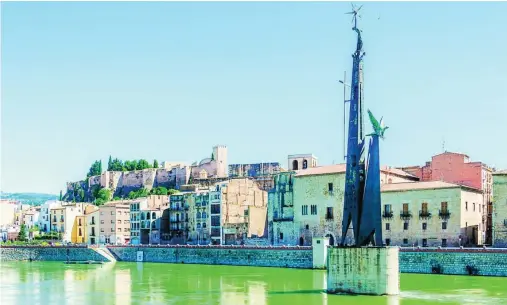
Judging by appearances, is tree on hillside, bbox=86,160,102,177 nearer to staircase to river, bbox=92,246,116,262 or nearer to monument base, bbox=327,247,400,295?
staircase to river, bbox=92,246,116,262

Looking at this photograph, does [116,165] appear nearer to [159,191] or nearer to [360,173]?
[159,191]

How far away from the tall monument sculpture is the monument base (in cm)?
84

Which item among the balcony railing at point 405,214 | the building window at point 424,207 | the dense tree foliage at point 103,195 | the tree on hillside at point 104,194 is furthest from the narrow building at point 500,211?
the tree on hillside at point 104,194

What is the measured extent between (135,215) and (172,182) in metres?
37.2

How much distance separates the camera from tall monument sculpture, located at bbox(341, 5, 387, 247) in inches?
1345

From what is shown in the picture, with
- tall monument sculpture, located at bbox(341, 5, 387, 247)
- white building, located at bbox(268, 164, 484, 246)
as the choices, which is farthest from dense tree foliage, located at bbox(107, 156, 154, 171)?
tall monument sculpture, located at bbox(341, 5, 387, 247)

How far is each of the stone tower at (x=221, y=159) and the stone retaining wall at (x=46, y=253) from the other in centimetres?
4049

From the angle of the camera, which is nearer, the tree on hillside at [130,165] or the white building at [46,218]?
the white building at [46,218]

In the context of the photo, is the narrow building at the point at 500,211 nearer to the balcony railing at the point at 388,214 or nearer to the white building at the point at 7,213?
the balcony railing at the point at 388,214

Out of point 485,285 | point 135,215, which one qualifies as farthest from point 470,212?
point 135,215

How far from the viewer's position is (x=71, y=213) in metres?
94.2

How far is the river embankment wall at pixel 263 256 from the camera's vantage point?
48.4 metres

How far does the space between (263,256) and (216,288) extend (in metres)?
19.0

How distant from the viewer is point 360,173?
34.8m
